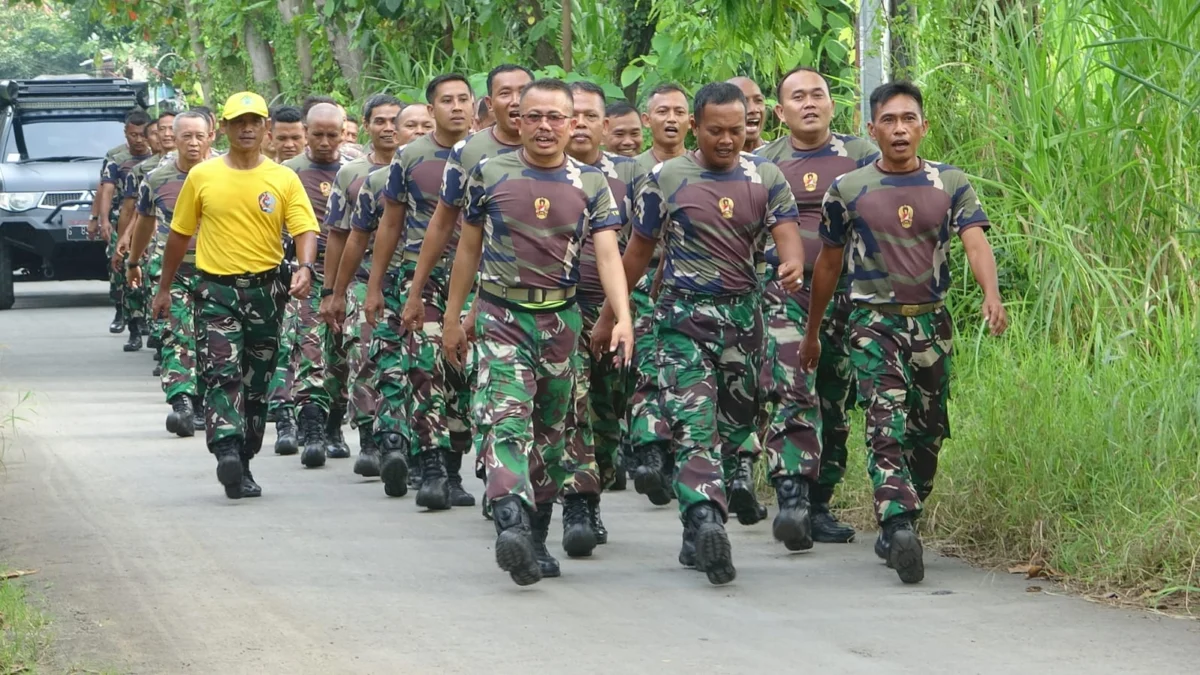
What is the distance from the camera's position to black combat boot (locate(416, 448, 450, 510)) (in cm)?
971

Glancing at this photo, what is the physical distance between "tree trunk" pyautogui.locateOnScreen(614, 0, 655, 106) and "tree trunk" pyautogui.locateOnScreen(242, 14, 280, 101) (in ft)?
35.7

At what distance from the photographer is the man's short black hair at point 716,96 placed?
798 cm

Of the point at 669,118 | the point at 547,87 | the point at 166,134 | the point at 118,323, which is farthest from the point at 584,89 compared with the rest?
the point at 118,323

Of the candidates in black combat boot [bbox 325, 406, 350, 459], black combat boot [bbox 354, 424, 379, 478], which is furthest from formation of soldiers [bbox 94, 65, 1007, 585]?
black combat boot [bbox 325, 406, 350, 459]

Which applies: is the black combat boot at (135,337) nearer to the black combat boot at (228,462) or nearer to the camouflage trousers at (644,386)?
the black combat boot at (228,462)

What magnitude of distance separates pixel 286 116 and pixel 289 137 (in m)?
0.15

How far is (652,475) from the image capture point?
940 centimetres

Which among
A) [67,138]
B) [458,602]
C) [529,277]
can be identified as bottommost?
[458,602]

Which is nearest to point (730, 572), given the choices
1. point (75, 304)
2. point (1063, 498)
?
point (1063, 498)

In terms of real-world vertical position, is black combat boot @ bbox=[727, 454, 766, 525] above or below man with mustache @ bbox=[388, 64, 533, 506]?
below

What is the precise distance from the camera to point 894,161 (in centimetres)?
787

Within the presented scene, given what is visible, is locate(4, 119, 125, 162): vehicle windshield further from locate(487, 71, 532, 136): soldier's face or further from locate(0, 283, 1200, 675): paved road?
locate(487, 71, 532, 136): soldier's face

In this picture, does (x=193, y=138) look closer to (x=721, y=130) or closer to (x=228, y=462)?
(x=228, y=462)

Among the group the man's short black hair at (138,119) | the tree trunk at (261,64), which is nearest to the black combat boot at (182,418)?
the man's short black hair at (138,119)
